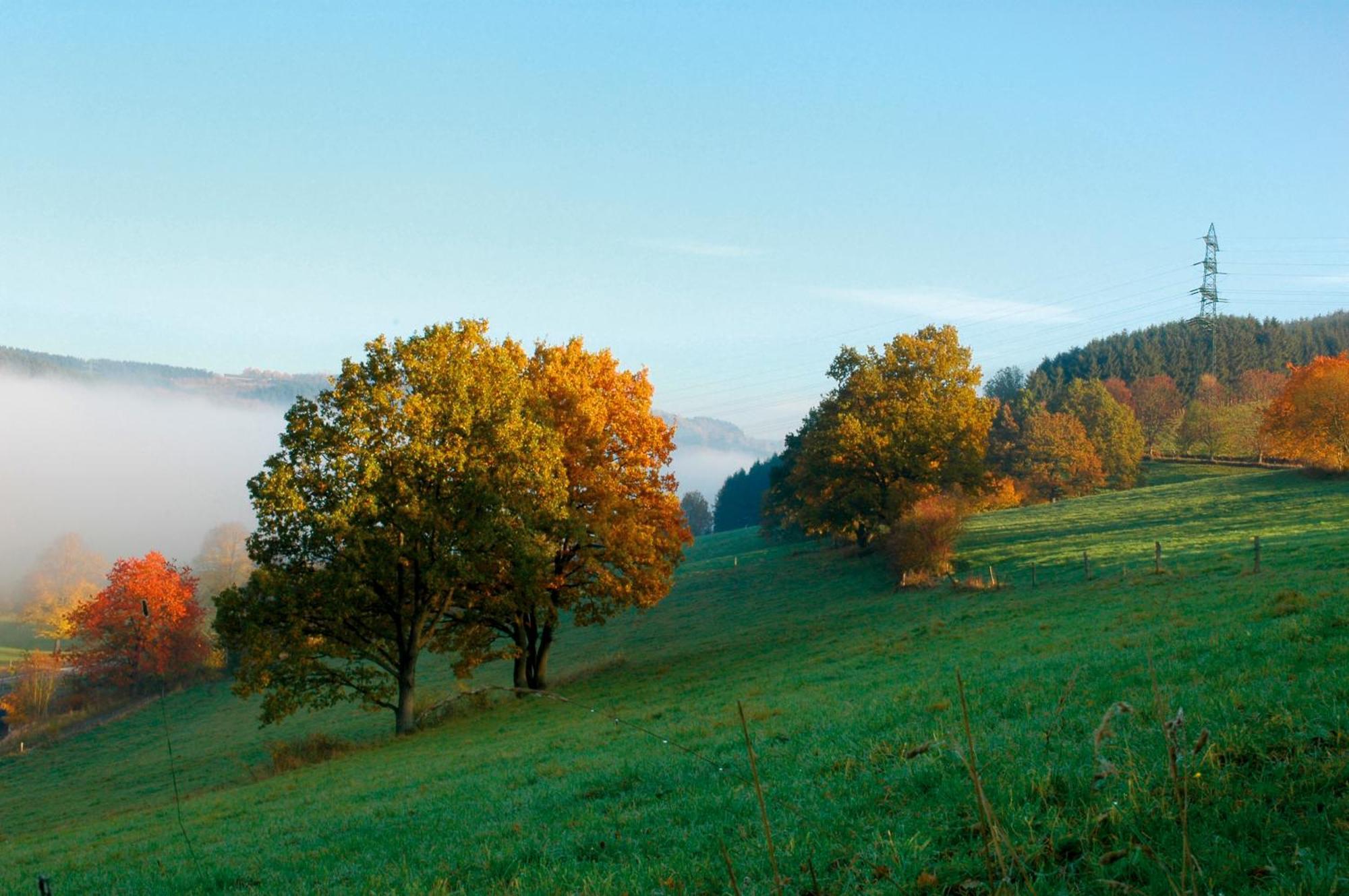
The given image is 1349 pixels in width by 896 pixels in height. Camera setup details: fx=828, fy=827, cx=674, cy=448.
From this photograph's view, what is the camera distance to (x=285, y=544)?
27.4 meters

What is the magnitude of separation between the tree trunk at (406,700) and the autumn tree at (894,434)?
30.1 metres

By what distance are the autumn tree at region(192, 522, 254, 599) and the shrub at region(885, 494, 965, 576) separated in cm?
9129

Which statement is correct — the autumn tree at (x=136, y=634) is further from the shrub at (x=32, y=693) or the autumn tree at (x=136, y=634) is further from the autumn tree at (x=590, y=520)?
the autumn tree at (x=590, y=520)

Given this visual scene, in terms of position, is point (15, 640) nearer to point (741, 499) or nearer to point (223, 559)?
point (223, 559)

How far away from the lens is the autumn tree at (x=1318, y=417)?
203ft

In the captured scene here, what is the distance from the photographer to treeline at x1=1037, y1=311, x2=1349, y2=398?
156125 mm

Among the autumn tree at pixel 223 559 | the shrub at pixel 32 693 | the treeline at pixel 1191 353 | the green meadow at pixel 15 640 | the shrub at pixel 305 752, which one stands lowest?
the green meadow at pixel 15 640

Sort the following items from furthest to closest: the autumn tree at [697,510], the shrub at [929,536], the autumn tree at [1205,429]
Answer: the autumn tree at [697,510] < the autumn tree at [1205,429] < the shrub at [929,536]

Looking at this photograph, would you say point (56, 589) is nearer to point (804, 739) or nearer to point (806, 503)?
point (806, 503)

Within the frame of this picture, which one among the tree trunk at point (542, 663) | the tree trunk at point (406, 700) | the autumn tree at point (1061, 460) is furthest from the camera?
the autumn tree at point (1061, 460)

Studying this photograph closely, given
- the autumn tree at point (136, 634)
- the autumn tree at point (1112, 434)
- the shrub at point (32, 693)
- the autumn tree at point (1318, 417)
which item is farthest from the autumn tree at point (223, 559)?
the autumn tree at point (1318, 417)

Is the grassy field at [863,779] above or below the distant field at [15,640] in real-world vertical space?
above

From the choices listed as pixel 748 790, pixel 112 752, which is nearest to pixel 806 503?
pixel 112 752

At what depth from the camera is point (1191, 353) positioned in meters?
163
